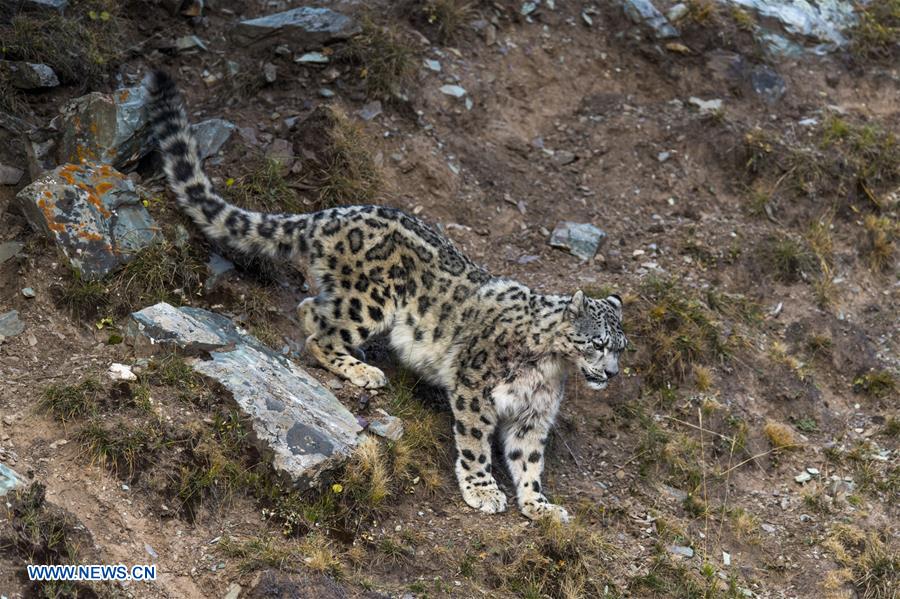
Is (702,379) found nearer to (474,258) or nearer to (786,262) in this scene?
(786,262)

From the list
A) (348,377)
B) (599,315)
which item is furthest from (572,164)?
(348,377)

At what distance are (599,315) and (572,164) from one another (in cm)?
392

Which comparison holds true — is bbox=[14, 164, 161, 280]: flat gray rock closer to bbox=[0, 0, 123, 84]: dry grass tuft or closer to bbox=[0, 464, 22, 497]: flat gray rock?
bbox=[0, 0, 123, 84]: dry grass tuft

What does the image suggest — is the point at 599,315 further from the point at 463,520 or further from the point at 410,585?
the point at 410,585

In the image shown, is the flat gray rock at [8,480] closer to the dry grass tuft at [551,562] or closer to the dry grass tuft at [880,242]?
the dry grass tuft at [551,562]

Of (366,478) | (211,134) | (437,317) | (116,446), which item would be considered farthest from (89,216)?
(366,478)

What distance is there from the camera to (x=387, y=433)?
8.34m

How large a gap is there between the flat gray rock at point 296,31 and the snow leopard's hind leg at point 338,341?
3.94m

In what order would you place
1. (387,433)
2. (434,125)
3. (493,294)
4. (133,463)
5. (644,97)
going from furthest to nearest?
(644,97) → (434,125) → (493,294) → (387,433) → (133,463)

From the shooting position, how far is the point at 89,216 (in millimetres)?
8719

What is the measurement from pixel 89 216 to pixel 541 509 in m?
4.52

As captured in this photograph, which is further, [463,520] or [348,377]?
[348,377]

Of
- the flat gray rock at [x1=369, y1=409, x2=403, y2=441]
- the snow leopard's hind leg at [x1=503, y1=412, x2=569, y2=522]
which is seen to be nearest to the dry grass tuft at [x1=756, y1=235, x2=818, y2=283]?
the snow leopard's hind leg at [x1=503, y1=412, x2=569, y2=522]

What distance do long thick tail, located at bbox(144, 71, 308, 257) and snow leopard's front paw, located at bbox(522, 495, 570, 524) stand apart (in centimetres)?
292
